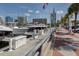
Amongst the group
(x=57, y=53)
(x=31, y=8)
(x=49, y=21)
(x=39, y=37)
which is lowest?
(x=57, y=53)

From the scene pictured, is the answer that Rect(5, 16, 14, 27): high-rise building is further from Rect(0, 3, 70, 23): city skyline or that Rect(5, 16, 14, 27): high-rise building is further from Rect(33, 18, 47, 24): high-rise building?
Rect(33, 18, 47, 24): high-rise building

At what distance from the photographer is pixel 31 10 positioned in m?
2.70

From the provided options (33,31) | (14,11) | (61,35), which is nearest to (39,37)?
(33,31)

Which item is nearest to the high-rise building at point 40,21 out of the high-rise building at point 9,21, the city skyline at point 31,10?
the city skyline at point 31,10

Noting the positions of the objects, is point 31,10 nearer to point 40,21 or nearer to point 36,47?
point 40,21

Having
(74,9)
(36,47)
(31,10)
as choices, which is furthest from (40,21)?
(74,9)

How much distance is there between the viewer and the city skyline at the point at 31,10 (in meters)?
2.63

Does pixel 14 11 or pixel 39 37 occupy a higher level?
pixel 14 11

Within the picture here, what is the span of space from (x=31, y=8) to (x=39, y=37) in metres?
0.45

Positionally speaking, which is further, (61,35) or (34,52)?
(61,35)

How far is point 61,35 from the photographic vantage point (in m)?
2.81

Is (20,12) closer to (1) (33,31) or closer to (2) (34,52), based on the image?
(1) (33,31)

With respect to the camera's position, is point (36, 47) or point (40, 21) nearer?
point (36, 47)

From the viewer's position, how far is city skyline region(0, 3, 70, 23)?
2629 mm
